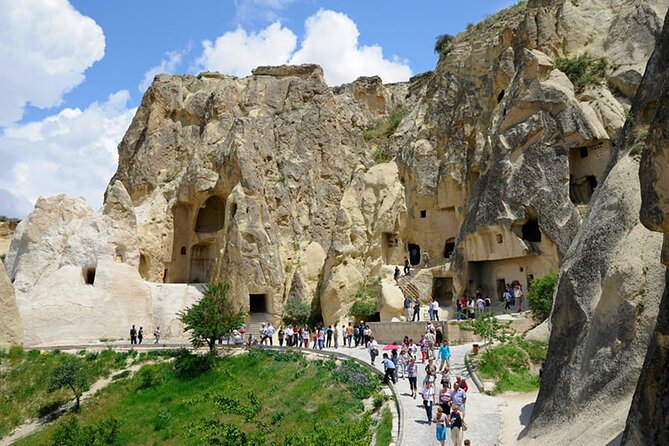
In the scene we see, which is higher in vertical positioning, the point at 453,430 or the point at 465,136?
the point at 465,136

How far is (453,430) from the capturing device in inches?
444

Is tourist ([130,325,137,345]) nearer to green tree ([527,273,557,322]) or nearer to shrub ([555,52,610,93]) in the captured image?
green tree ([527,273,557,322])

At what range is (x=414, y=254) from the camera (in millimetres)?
36500

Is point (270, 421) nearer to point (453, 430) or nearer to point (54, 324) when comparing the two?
point (453, 430)

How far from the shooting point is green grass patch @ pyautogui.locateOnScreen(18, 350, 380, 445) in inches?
674

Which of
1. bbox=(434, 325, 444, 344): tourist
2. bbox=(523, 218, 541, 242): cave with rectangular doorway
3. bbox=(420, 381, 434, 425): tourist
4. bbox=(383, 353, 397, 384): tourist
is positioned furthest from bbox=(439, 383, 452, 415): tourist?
bbox=(523, 218, 541, 242): cave with rectangular doorway

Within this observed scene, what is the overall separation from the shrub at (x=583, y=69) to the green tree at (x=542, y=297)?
37.9ft

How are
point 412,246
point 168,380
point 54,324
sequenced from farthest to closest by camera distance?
point 412,246, point 54,324, point 168,380

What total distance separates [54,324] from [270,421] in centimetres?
1707

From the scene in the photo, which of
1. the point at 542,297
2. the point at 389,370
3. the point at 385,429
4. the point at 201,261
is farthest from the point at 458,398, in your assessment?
the point at 201,261

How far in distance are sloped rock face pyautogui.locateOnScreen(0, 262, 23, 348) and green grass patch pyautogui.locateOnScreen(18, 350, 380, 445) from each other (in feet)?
21.5

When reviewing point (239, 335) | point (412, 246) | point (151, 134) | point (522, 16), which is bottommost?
point (239, 335)

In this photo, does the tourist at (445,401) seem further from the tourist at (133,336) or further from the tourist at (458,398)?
the tourist at (133,336)

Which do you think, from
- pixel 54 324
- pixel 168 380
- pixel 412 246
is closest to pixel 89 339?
pixel 54 324
